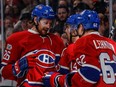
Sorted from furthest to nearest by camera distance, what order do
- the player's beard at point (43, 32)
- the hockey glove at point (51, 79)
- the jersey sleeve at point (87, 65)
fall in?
the player's beard at point (43, 32) → the hockey glove at point (51, 79) → the jersey sleeve at point (87, 65)

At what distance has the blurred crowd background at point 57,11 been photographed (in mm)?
7096

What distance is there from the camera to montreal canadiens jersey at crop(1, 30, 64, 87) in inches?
218

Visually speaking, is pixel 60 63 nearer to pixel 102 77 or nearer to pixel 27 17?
pixel 102 77

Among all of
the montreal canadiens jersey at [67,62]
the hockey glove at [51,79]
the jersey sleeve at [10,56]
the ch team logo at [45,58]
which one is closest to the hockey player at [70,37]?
the montreal canadiens jersey at [67,62]

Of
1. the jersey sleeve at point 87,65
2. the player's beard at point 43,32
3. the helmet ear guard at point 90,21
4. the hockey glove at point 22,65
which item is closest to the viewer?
the jersey sleeve at point 87,65

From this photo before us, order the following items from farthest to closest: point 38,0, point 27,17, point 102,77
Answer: point 38,0
point 27,17
point 102,77

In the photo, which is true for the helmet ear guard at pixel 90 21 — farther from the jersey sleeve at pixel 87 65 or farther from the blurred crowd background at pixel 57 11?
the blurred crowd background at pixel 57 11

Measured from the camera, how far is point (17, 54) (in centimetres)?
568

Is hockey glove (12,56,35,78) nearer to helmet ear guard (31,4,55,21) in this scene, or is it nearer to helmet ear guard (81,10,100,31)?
helmet ear guard (31,4,55,21)

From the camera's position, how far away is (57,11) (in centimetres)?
812

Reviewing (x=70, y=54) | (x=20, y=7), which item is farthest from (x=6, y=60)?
(x=20, y=7)

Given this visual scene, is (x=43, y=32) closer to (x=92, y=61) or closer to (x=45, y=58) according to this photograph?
(x=45, y=58)

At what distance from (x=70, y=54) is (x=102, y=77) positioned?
0.53m

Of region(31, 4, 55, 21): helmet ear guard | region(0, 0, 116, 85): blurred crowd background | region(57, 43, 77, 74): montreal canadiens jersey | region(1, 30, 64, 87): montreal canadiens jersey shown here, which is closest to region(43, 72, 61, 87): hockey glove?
region(57, 43, 77, 74): montreal canadiens jersey
